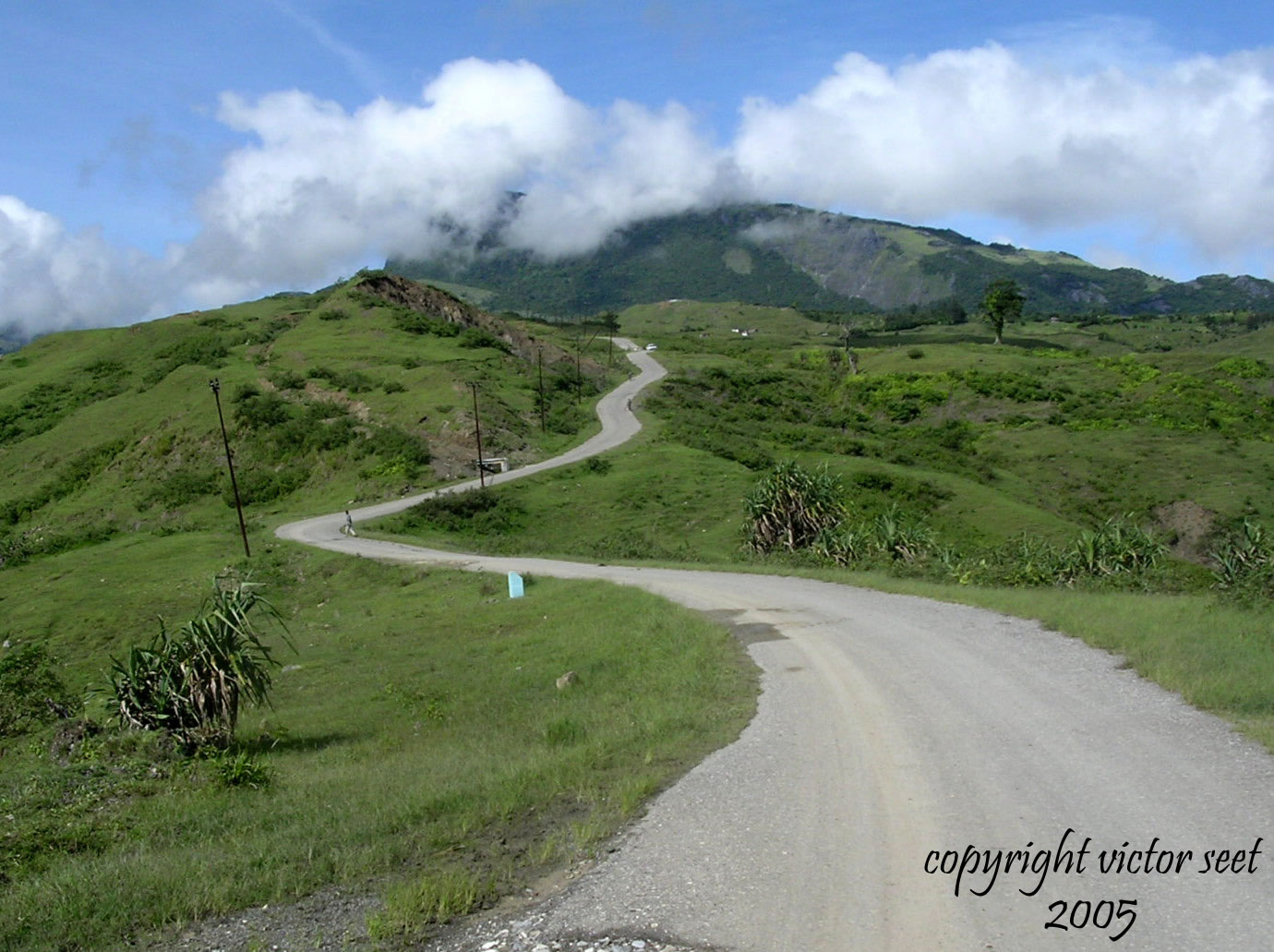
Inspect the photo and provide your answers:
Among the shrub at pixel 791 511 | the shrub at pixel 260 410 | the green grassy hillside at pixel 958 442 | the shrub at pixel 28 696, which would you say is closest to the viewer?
the shrub at pixel 28 696

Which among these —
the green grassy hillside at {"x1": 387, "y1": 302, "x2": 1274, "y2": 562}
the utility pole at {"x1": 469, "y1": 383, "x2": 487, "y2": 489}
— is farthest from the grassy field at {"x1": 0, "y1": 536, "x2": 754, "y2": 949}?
the utility pole at {"x1": 469, "y1": 383, "x2": 487, "y2": 489}

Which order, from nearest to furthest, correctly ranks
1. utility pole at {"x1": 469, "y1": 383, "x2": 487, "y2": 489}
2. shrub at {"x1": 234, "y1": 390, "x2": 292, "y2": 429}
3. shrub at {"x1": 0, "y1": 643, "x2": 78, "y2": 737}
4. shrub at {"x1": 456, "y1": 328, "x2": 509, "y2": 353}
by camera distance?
shrub at {"x1": 0, "y1": 643, "x2": 78, "y2": 737} < utility pole at {"x1": 469, "y1": 383, "x2": 487, "y2": 489} < shrub at {"x1": 234, "y1": 390, "x2": 292, "y2": 429} < shrub at {"x1": 456, "y1": 328, "x2": 509, "y2": 353}

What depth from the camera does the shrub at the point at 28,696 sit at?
69.5 feet

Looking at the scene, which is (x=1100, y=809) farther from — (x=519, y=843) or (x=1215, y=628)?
(x=1215, y=628)

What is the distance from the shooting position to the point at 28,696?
22891mm

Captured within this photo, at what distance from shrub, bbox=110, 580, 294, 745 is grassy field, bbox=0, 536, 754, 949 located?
102 cm

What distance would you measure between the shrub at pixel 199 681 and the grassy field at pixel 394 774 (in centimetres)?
102

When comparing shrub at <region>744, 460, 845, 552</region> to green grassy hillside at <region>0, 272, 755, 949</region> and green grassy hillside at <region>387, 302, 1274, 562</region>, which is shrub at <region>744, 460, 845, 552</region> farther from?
green grassy hillside at <region>0, 272, 755, 949</region>

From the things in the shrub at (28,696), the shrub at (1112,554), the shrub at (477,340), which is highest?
the shrub at (477,340)

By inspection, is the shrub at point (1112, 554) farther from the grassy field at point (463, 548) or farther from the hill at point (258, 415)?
the hill at point (258, 415)

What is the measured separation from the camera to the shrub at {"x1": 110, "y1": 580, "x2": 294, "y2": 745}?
16531 mm

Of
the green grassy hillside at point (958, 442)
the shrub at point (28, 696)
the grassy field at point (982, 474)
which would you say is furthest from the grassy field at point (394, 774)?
the green grassy hillside at point (958, 442)

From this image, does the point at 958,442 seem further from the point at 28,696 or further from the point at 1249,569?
the point at 28,696

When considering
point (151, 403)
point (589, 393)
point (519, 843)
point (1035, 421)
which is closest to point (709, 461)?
point (589, 393)
